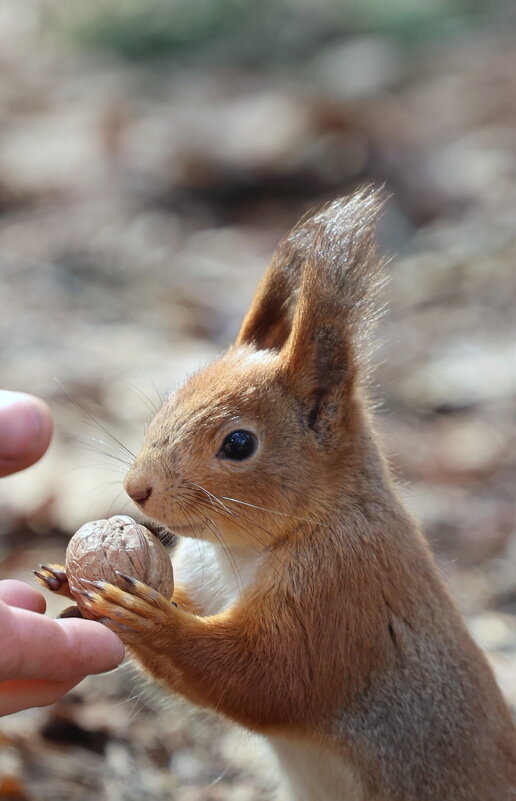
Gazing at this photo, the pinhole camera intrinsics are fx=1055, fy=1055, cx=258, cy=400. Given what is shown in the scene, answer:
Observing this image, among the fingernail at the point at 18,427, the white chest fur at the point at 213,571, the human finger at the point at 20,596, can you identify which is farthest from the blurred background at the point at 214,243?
the human finger at the point at 20,596

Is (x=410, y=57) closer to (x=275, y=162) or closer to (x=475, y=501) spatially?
(x=275, y=162)

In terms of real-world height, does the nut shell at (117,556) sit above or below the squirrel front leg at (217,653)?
above

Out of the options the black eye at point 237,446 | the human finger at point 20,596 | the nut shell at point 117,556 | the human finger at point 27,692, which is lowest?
the human finger at point 27,692

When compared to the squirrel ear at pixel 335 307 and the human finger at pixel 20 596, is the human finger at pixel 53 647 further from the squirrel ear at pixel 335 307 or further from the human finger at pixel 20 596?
the squirrel ear at pixel 335 307

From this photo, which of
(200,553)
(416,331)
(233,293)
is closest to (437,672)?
(200,553)

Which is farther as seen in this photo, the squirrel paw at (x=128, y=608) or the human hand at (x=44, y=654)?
the squirrel paw at (x=128, y=608)

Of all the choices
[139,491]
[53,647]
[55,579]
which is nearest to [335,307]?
[139,491]
